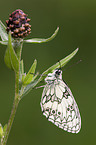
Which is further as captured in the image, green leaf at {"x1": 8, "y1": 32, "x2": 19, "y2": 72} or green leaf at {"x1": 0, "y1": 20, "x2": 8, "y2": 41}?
green leaf at {"x1": 0, "y1": 20, "x2": 8, "y2": 41}

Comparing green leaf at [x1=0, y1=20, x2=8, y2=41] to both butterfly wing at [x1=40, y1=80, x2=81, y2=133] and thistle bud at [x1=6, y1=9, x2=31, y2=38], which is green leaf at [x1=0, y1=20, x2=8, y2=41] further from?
butterfly wing at [x1=40, y1=80, x2=81, y2=133]

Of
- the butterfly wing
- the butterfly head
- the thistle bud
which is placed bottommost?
the butterfly wing

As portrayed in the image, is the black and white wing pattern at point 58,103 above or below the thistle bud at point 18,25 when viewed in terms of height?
below

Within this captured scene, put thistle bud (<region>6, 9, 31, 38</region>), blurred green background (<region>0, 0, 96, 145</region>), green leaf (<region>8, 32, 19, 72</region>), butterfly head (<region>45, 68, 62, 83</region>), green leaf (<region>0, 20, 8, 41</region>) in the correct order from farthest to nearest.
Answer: blurred green background (<region>0, 0, 96, 145</region>), butterfly head (<region>45, 68, 62, 83</region>), green leaf (<region>0, 20, 8, 41</region>), thistle bud (<region>6, 9, 31, 38</region>), green leaf (<region>8, 32, 19, 72</region>)

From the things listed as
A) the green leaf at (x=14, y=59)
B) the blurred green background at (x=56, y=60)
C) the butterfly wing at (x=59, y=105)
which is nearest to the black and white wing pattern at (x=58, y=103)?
the butterfly wing at (x=59, y=105)

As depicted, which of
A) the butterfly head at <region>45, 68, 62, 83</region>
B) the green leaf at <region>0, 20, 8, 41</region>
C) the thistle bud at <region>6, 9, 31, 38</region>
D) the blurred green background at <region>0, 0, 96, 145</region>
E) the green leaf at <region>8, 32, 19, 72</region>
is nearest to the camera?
the green leaf at <region>8, 32, 19, 72</region>

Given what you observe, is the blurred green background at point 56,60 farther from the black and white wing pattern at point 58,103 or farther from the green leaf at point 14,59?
the green leaf at point 14,59

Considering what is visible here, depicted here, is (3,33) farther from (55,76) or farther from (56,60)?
(56,60)

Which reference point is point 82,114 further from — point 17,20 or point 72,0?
point 17,20

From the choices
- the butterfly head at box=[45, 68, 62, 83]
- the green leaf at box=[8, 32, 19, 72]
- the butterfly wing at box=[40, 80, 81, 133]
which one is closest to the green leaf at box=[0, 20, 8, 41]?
the green leaf at box=[8, 32, 19, 72]
